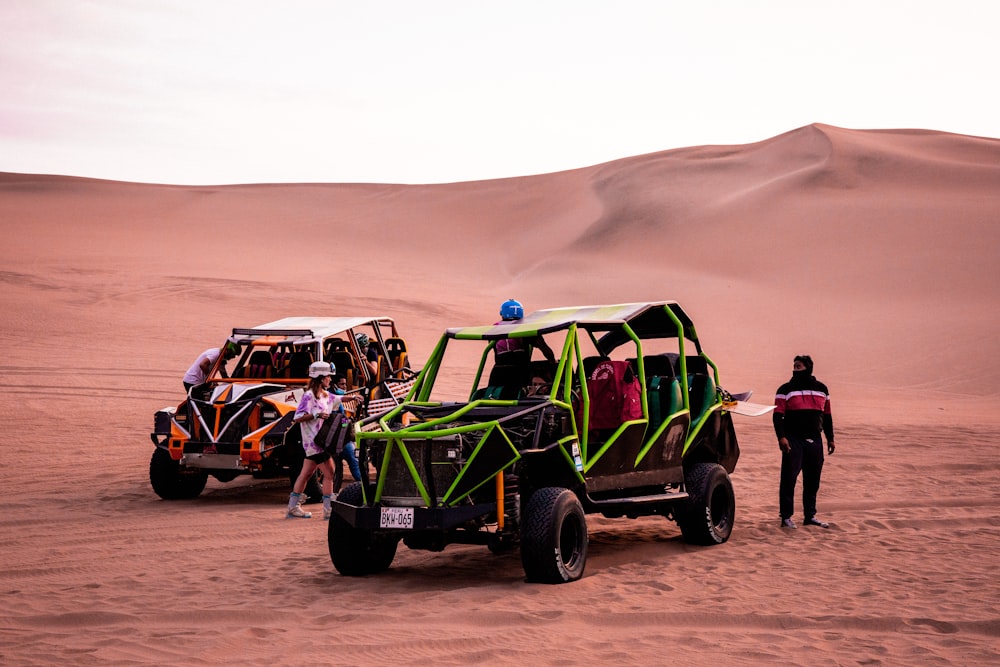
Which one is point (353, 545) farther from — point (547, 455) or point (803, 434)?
point (803, 434)

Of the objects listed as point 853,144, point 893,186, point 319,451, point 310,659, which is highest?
point 853,144

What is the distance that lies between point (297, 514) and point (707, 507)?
4.09 m

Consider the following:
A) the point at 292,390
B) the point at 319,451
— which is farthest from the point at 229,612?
the point at 292,390

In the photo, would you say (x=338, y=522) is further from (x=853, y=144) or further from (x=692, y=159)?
(x=692, y=159)

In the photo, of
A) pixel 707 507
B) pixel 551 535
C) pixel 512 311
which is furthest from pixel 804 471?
pixel 551 535

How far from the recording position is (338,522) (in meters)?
8.68

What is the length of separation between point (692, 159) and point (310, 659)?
240 feet

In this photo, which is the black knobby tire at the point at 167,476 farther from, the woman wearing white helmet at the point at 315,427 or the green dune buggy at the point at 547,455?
the green dune buggy at the point at 547,455

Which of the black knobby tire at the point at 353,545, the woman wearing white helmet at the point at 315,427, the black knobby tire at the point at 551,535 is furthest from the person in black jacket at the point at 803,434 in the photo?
the woman wearing white helmet at the point at 315,427

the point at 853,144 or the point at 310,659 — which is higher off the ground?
the point at 853,144

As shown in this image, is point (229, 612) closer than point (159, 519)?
Yes

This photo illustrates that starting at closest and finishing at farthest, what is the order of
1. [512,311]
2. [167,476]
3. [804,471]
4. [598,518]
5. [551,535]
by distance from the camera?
[551,535], [512,311], [804,471], [598,518], [167,476]

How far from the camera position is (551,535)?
7.96 metres

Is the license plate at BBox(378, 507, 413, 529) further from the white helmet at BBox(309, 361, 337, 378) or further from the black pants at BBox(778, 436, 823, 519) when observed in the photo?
the black pants at BBox(778, 436, 823, 519)
